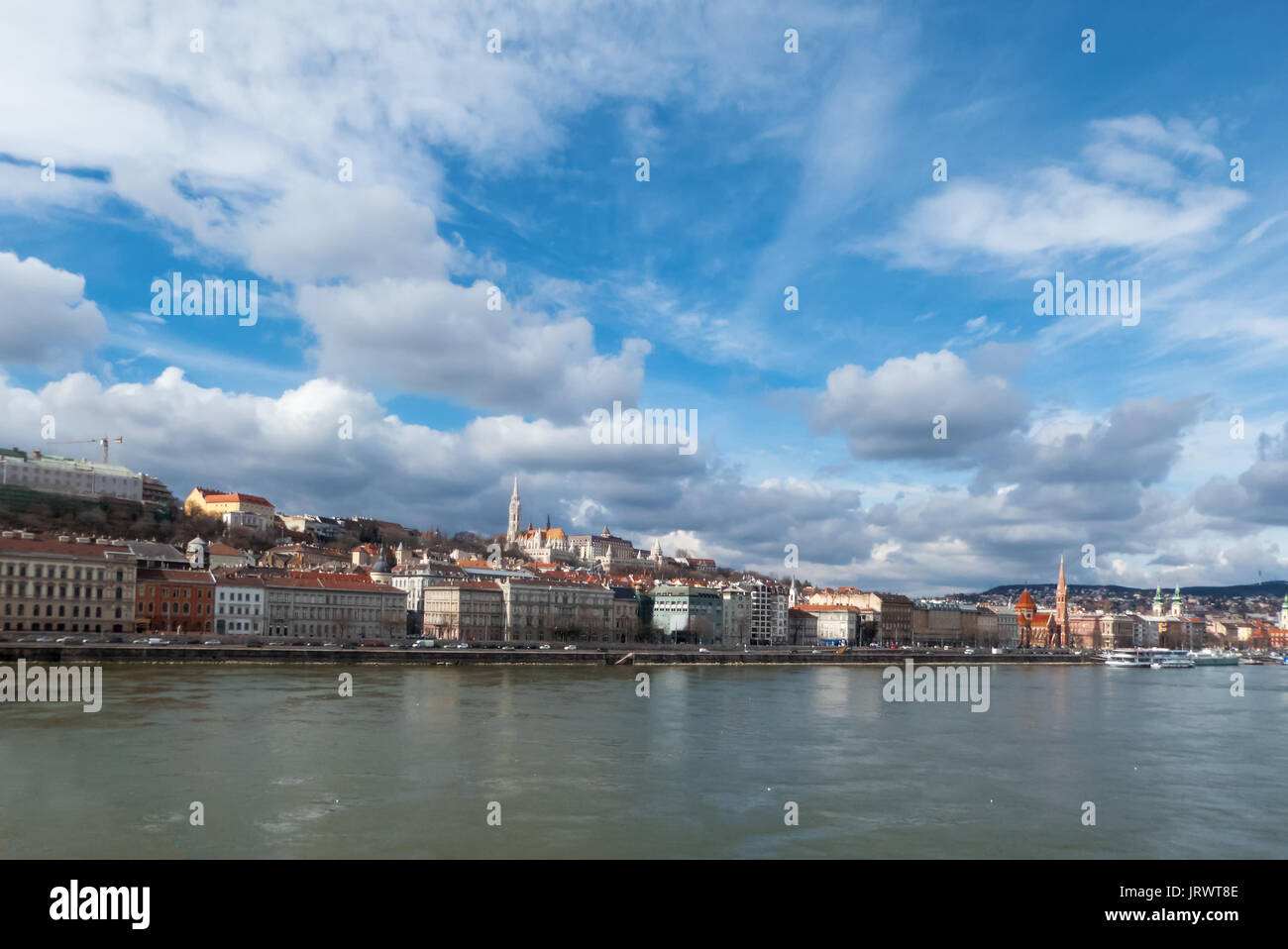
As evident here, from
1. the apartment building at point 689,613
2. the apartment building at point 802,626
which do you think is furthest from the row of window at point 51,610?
the apartment building at point 802,626

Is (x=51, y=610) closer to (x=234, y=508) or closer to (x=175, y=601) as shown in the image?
(x=175, y=601)

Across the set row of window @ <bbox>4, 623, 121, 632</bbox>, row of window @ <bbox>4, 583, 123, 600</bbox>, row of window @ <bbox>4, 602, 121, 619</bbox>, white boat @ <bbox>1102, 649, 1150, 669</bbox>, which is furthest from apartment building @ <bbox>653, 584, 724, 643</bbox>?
row of window @ <bbox>4, 583, 123, 600</bbox>

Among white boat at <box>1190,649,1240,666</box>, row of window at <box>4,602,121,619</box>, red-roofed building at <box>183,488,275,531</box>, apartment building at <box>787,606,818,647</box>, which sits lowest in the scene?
white boat at <box>1190,649,1240,666</box>

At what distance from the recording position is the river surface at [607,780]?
13.4m

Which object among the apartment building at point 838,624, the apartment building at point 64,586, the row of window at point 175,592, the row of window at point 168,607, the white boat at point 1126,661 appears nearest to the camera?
the apartment building at point 64,586

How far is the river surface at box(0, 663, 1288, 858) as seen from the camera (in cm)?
1338

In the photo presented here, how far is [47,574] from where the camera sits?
52.3m

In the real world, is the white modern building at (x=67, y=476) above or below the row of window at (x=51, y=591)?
above

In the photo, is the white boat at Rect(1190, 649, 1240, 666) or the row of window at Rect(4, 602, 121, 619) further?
the white boat at Rect(1190, 649, 1240, 666)

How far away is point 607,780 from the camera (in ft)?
57.9

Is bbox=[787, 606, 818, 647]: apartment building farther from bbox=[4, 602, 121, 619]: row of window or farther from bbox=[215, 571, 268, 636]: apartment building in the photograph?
bbox=[4, 602, 121, 619]: row of window

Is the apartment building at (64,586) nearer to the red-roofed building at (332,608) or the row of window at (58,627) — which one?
the row of window at (58,627)

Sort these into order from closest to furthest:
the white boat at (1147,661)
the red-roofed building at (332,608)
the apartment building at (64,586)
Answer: the apartment building at (64,586) → the red-roofed building at (332,608) → the white boat at (1147,661)
